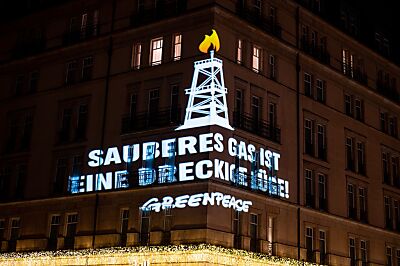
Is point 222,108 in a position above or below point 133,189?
above

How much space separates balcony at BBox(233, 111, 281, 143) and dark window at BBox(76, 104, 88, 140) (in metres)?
10.3

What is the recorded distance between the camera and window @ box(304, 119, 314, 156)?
41875 millimetres

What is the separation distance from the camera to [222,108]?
116 ft

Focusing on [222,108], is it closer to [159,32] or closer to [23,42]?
[159,32]

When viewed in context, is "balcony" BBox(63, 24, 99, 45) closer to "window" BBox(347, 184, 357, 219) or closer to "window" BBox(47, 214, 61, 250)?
"window" BBox(47, 214, 61, 250)

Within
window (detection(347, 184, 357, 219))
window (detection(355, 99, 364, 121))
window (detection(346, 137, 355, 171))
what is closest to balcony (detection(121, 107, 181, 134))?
window (detection(346, 137, 355, 171))

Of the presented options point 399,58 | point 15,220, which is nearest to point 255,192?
point 15,220

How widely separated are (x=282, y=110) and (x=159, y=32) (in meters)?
8.99

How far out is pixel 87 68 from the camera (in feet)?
139

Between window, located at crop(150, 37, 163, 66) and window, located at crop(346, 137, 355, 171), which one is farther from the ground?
window, located at crop(150, 37, 163, 66)

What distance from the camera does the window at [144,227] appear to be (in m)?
35.8

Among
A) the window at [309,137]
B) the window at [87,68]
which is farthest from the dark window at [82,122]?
the window at [309,137]

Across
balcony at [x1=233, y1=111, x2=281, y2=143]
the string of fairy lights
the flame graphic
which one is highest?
the flame graphic

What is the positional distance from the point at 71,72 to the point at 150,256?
15000mm
